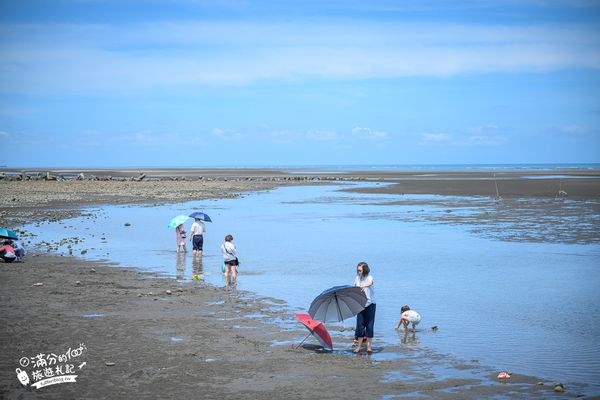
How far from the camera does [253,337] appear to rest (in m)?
13.4

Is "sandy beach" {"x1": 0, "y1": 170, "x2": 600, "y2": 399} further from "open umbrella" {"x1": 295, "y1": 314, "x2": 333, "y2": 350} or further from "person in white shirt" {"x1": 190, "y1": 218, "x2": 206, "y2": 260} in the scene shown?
"person in white shirt" {"x1": 190, "y1": 218, "x2": 206, "y2": 260}

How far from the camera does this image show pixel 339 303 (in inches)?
514

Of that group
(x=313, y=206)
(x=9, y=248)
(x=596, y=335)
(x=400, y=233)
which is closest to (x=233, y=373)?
(x=596, y=335)

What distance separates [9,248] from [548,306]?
15.6 meters

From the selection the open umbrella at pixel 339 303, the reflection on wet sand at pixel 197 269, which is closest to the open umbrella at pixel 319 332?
the open umbrella at pixel 339 303

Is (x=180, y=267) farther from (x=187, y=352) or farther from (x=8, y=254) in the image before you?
(x=187, y=352)

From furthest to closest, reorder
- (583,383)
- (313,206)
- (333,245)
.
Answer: (313,206) → (333,245) → (583,383)

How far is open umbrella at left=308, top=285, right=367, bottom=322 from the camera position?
12930mm

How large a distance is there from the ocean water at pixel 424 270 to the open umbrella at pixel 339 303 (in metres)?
1.12

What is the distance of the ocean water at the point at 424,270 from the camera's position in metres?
13.4

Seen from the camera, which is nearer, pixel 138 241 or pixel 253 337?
pixel 253 337

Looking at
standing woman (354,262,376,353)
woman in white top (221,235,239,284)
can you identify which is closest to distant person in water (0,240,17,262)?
woman in white top (221,235,239,284)

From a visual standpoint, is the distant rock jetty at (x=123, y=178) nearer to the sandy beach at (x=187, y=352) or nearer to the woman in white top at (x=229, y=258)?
the woman in white top at (x=229, y=258)

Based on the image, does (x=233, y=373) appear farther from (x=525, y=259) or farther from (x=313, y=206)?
(x=313, y=206)
